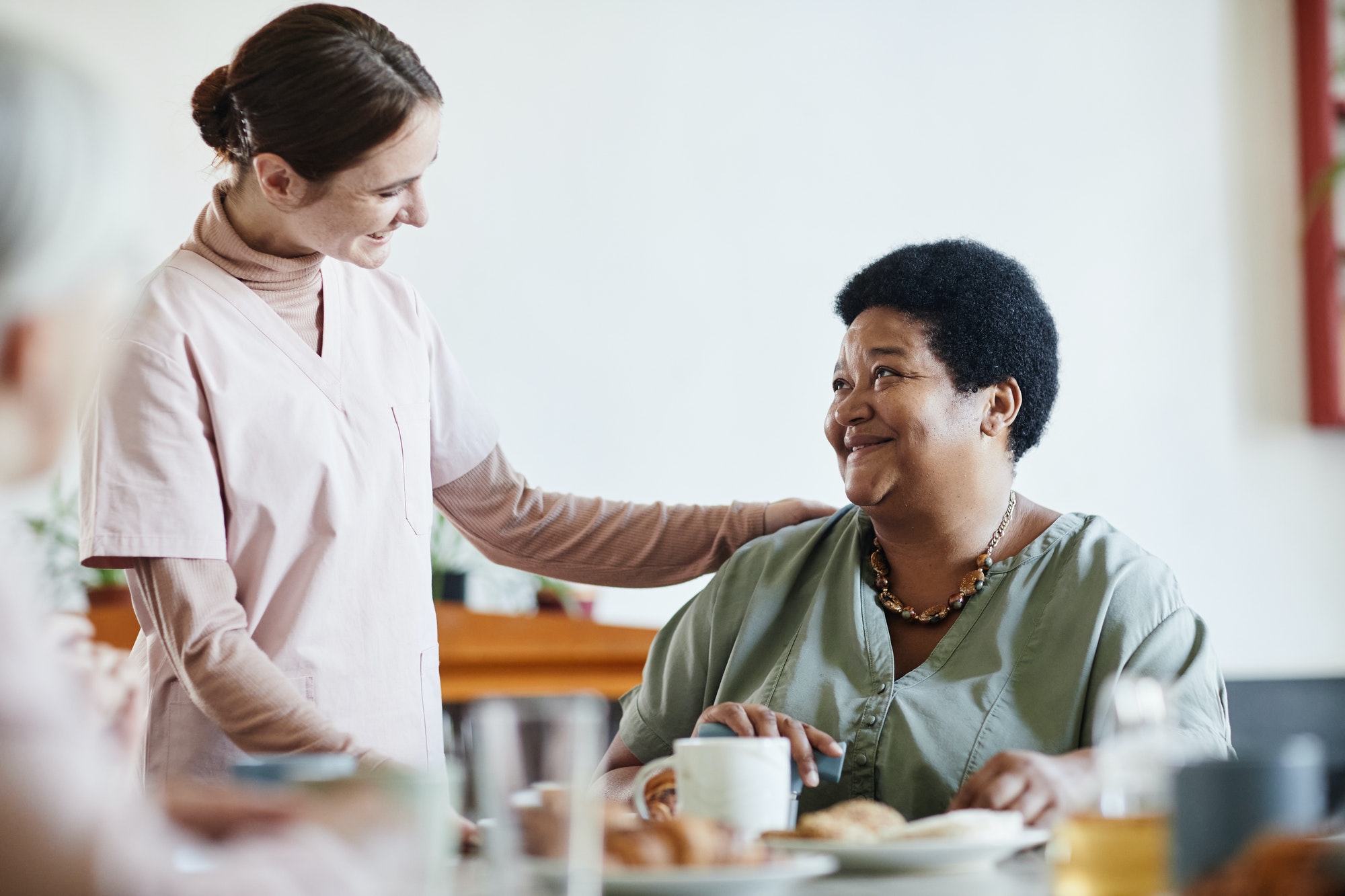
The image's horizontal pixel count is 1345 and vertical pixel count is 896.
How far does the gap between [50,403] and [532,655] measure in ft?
7.09

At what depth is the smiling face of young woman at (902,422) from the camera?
1603 millimetres

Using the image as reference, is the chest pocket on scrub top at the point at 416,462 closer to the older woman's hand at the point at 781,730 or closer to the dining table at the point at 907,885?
the older woman's hand at the point at 781,730

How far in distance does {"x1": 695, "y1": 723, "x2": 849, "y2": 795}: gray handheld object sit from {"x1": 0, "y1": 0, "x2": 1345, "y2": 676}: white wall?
6.19ft

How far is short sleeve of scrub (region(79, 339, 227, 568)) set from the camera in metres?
1.38

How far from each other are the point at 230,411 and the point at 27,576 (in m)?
0.93

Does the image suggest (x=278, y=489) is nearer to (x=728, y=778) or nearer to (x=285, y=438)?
(x=285, y=438)

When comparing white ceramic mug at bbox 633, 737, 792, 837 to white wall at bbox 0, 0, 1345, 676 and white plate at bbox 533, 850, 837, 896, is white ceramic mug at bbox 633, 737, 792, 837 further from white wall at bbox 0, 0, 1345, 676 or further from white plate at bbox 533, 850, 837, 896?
white wall at bbox 0, 0, 1345, 676

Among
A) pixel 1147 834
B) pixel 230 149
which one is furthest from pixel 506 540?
pixel 1147 834

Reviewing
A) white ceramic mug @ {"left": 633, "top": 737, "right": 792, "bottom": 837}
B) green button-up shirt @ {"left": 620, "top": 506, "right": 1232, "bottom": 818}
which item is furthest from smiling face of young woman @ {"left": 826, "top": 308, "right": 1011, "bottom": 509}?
white ceramic mug @ {"left": 633, "top": 737, "right": 792, "bottom": 837}

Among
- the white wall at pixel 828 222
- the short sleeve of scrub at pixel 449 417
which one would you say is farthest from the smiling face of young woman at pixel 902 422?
the white wall at pixel 828 222

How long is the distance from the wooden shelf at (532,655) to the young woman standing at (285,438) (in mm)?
891

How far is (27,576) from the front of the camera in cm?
56

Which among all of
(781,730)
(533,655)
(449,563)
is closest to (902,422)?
(781,730)

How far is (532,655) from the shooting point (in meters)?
2.67
